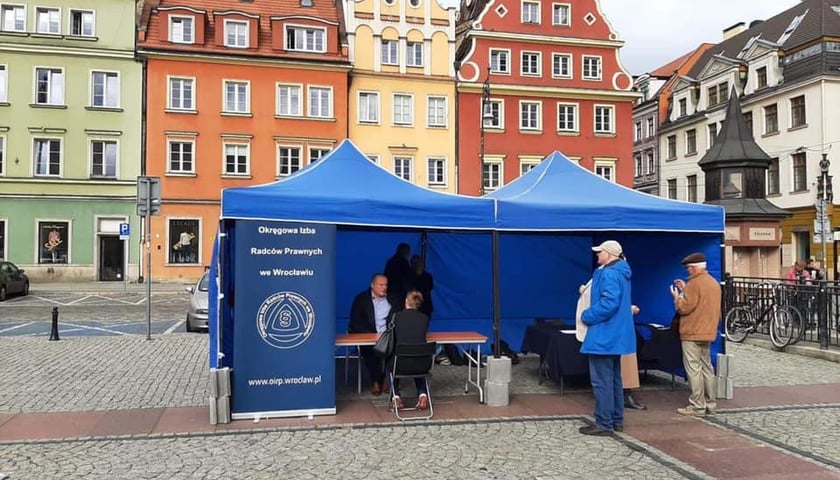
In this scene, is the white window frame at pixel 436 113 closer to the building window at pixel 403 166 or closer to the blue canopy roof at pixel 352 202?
the building window at pixel 403 166

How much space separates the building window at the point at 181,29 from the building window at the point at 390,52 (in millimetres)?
9802

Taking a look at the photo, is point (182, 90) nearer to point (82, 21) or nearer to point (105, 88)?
point (105, 88)

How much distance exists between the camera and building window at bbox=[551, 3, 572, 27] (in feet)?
125

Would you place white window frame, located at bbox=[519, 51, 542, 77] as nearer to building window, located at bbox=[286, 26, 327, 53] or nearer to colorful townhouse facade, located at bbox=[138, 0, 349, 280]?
colorful townhouse facade, located at bbox=[138, 0, 349, 280]

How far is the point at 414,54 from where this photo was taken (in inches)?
1419

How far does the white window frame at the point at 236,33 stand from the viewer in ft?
110

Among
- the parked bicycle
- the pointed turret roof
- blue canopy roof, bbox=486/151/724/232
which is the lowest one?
the parked bicycle

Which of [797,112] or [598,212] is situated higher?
[797,112]

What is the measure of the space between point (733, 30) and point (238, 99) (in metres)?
39.9

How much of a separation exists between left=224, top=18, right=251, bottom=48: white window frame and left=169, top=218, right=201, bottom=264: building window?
928 centimetres

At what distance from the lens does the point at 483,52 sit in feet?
120

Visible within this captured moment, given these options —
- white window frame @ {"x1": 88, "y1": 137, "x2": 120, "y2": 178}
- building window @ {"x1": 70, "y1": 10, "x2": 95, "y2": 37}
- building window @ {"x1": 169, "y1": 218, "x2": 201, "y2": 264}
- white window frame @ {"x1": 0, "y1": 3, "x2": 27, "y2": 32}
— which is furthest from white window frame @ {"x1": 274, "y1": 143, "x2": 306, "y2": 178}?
white window frame @ {"x1": 0, "y1": 3, "x2": 27, "y2": 32}

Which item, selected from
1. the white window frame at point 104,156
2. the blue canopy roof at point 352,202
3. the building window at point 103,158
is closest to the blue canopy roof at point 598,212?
the blue canopy roof at point 352,202

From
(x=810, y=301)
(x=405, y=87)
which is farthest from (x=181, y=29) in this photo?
(x=810, y=301)
